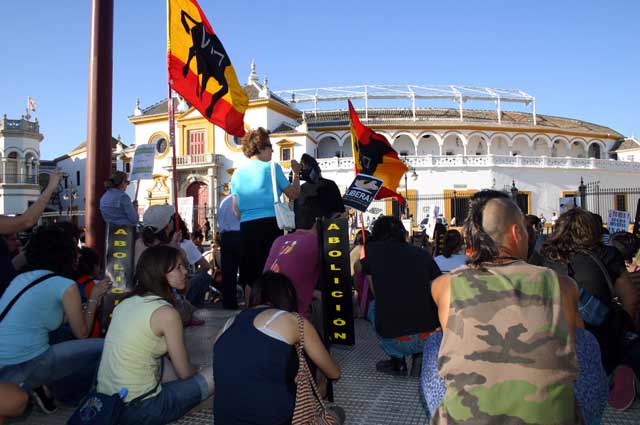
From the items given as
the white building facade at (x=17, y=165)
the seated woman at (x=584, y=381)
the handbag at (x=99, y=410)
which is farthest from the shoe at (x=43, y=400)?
the white building facade at (x=17, y=165)

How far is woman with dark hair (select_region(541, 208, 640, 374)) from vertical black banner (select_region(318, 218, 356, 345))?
149 centimetres

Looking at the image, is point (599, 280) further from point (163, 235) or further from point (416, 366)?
point (163, 235)

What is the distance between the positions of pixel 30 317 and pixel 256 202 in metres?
2.17

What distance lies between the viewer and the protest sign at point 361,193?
19.3ft

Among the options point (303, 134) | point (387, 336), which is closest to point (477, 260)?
point (387, 336)

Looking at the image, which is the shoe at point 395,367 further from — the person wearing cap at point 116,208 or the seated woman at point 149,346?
the person wearing cap at point 116,208

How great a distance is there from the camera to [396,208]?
2733 centimetres

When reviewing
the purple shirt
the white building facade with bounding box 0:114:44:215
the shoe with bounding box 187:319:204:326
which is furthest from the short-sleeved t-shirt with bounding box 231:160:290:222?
the white building facade with bounding box 0:114:44:215

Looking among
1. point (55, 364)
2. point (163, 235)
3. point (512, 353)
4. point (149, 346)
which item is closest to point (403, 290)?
point (149, 346)

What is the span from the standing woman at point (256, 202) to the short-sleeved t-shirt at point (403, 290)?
47.8 inches

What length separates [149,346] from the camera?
→ 2709 mm

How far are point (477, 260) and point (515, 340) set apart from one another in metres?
0.32

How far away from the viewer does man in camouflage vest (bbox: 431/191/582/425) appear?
1.75 metres

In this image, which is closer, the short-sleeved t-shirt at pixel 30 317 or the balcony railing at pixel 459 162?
the short-sleeved t-shirt at pixel 30 317
